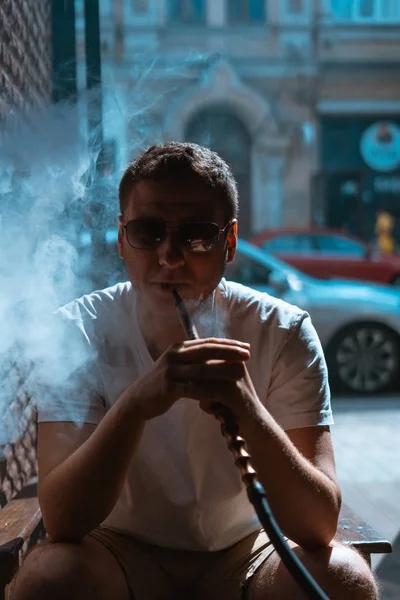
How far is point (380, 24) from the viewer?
1513cm

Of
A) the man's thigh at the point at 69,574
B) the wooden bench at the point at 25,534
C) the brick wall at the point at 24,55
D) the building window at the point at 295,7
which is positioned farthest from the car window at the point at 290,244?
the man's thigh at the point at 69,574

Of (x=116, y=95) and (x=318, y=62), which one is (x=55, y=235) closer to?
(x=116, y=95)

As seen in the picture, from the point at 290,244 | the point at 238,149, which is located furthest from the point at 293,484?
the point at 238,149

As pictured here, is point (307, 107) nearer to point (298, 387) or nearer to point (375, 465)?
point (375, 465)

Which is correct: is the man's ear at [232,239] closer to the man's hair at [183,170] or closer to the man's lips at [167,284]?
the man's hair at [183,170]

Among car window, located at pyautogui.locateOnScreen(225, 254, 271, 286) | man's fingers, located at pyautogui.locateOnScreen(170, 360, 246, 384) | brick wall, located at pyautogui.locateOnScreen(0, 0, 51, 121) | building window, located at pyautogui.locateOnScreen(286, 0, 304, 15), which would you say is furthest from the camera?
building window, located at pyautogui.locateOnScreen(286, 0, 304, 15)

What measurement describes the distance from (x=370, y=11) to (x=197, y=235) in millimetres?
14313

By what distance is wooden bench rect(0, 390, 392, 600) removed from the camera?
201 cm

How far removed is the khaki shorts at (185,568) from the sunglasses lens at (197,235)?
72 centimetres

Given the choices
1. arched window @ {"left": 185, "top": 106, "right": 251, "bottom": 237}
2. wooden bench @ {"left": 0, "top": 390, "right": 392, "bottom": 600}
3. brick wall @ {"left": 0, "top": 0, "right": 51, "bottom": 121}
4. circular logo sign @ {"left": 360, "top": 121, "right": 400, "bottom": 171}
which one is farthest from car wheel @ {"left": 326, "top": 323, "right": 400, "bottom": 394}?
circular logo sign @ {"left": 360, "top": 121, "right": 400, "bottom": 171}

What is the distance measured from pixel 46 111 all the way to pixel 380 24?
13791mm

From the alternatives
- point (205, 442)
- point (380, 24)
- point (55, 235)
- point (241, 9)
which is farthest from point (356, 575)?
point (380, 24)

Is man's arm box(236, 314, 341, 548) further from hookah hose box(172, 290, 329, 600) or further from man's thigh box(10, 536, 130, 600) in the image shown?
man's thigh box(10, 536, 130, 600)

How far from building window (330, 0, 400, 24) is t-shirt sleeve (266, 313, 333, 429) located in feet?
45.5
